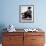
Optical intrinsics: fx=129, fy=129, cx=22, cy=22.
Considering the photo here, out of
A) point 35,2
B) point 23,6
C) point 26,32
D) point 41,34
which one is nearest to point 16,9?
point 23,6

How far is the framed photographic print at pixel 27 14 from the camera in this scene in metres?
4.13

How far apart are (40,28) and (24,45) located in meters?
0.85

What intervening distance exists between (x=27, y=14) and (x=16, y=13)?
36 cm

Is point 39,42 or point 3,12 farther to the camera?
point 3,12

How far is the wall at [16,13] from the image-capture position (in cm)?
412

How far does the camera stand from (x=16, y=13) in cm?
415

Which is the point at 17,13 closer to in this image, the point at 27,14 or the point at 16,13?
the point at 16,13

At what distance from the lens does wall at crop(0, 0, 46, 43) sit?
4.12 m

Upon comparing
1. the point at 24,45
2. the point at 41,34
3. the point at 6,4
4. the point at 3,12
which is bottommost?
the point at 24,45

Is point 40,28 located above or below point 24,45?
above

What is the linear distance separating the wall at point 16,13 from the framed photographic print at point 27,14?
0.32ft

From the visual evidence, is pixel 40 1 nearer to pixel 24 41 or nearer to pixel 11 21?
pixel 11 21

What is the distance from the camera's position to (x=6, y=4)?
413 cm

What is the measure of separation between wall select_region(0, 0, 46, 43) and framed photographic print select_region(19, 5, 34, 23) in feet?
0.32
